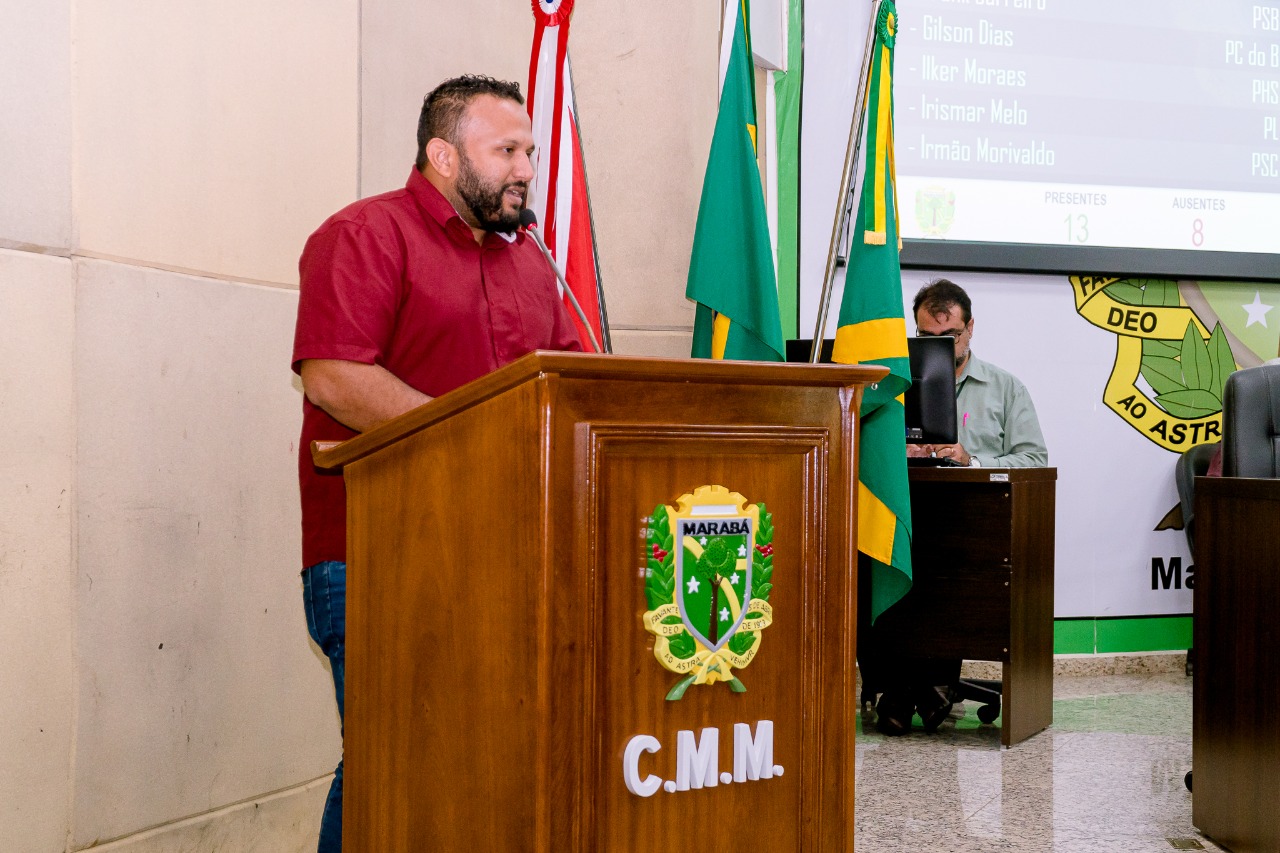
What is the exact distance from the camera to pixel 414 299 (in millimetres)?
1846

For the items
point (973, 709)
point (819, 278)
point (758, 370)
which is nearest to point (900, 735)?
point (973, 709)

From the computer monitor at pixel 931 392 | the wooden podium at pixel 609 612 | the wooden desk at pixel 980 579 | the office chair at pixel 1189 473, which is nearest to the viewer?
the wooden podium at pixel 609 612

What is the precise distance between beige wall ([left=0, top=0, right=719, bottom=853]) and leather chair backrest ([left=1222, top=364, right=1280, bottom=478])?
228 cm

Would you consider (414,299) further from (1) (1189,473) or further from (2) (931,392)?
(1) (1189,473)

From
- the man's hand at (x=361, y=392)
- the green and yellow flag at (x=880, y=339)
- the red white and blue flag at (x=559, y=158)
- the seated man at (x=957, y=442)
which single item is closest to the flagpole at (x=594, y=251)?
the red white and blue flag at (x=559, y=158)

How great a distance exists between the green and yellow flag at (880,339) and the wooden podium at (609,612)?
1.84 meters

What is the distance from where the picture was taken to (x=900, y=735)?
3910 millimetres

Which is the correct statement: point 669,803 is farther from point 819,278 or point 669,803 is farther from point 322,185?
point 819,278

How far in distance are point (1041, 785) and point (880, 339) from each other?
1381 mm

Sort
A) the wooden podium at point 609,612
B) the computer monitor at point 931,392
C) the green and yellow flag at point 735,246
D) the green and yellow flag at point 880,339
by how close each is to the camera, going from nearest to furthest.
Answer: the wooden podium at point 609,612, the green and yellow flag at point 735,246, the green and yellow flag at point 880,339, the computer monitor at point 931,392

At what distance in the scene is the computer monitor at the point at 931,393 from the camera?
3.83 meters

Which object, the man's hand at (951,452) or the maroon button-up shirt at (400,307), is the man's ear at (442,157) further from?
the man's hand at (951,452)

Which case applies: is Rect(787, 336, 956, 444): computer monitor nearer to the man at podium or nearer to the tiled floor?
the tiled floor

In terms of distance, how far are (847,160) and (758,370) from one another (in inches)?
79.9
